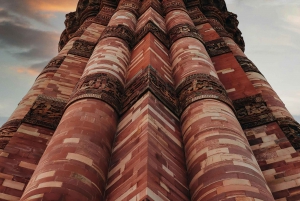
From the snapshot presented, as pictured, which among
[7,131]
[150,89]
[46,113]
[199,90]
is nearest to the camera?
[150,89]

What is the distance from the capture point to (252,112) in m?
8.01

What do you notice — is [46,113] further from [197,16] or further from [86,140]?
[197,16]

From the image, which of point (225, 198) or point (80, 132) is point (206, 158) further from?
point (80, 132)

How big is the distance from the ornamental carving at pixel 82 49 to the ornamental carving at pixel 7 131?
3.34 m

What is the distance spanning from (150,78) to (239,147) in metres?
2.28

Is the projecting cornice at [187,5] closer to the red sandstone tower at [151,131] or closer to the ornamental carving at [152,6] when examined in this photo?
the ornamental carving at [152,6]

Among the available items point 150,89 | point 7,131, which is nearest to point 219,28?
point 150,89

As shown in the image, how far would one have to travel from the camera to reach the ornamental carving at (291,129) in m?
7.16

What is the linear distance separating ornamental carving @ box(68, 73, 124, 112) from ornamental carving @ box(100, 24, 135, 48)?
2.43 m

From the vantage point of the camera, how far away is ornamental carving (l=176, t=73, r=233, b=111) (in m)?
6.61

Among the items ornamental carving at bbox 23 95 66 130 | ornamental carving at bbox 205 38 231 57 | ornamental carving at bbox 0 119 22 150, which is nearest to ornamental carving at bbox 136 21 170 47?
ornamental carving at bbox 205 38 231 57

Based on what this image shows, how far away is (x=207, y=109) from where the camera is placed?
616 cm

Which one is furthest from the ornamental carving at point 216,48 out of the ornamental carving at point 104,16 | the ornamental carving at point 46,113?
the ornamental carving at point 46,113

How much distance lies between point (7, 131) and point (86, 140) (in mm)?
3595
